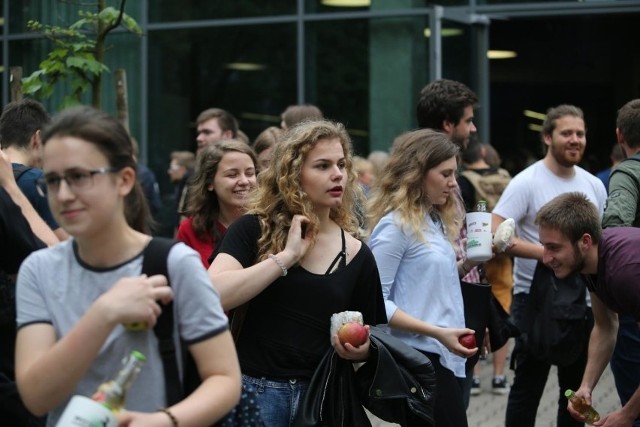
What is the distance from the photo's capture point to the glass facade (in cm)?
1369

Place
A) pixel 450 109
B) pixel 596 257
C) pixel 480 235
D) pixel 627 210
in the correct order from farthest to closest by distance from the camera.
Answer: pixel 450 109, pixel 627 210, pixel 480 235, pixel 596 257

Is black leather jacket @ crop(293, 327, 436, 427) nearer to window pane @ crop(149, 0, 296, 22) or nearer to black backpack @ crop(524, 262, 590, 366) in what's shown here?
black backpack @ crop(524, 262, 590, 366)

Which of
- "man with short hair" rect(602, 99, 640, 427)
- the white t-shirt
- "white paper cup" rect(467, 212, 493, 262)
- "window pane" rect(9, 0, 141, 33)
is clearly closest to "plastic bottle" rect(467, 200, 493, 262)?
"white paper cup" rect(467, 212, 493, 262)

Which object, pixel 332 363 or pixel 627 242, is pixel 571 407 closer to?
pixel 627 242

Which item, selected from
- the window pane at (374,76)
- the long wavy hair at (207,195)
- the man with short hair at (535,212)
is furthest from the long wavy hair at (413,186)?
the window pane at (374,76)

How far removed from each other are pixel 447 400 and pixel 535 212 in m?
2.20

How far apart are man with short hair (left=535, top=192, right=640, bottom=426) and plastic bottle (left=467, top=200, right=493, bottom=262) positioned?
26 centimetres

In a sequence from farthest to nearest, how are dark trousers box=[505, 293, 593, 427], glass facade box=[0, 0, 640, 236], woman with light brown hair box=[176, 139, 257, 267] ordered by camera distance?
1. glass facade box=[0, 0, 640, 236]
2. dark trousers box=[505, 293, 593, 427]
3. woman with light brown hair box=[176, 139, 257, 267]

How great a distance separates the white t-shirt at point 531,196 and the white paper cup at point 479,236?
1535mm

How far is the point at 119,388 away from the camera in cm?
278

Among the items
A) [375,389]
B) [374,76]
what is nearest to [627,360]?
[375,389]

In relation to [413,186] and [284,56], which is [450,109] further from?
[284,56]

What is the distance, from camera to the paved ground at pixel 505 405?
888 centimetres

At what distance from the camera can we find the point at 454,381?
548 cm
